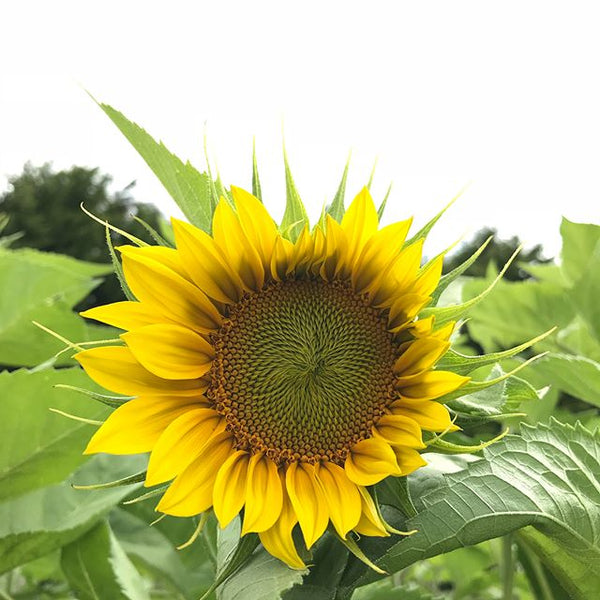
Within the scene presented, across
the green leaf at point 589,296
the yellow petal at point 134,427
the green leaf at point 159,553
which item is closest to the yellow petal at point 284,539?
the yellow petal at point 134,427

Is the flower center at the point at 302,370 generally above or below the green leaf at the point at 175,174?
below

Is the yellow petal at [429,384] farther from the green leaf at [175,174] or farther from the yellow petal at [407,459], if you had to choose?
the green leaf at [175,174]

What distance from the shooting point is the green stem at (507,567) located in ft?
2.84

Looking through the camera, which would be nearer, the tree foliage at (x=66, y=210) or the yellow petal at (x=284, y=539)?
the yellow petal at (x=284, y=539)

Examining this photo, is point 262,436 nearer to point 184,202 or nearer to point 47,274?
point 184,202

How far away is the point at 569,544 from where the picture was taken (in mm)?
582

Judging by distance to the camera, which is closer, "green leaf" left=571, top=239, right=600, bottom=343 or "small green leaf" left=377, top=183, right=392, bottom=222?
"small green leaf" left=377, top=183, right=392, bottom=222

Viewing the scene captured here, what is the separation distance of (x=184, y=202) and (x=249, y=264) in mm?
86

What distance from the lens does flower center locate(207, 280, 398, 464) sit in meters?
0.61

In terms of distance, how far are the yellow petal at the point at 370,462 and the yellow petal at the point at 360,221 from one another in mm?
150

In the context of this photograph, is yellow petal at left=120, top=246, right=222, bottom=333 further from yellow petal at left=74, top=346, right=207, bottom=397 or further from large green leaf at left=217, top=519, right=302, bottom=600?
large green leaf at left=217, top=519, right=302, bottom=600

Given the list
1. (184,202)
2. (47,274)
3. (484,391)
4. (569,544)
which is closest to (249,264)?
(184,202)

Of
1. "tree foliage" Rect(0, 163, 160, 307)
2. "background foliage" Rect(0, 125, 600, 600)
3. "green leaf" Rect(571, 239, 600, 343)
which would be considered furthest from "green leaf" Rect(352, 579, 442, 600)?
"tree foliage" Rect(0, 163, 160, 307)

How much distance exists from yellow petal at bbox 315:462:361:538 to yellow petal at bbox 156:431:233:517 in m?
0.08
